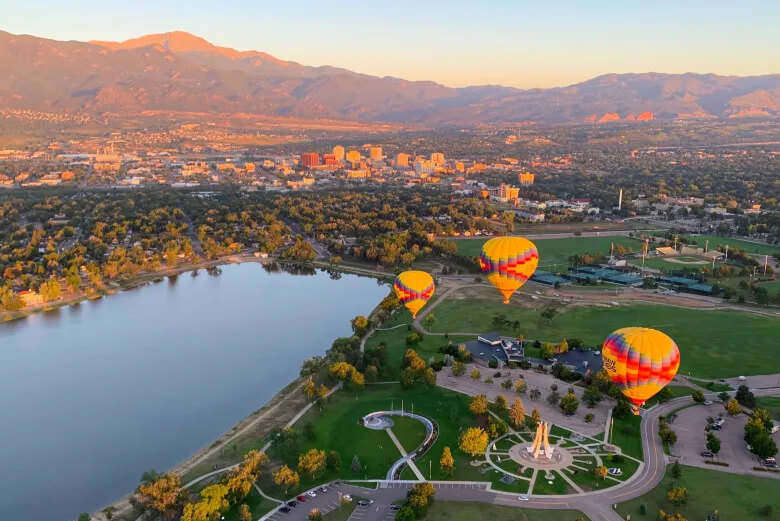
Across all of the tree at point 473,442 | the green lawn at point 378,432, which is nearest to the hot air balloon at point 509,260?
the green lawn at point 378,432

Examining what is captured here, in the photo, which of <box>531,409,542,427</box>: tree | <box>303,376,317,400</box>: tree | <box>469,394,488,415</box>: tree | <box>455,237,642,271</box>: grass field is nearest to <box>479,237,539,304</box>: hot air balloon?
<box>469,394,488,415</box>: tree

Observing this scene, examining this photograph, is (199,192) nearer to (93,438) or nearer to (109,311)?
(109,311)

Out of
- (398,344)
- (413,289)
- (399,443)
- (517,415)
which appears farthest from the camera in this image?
(413,289)

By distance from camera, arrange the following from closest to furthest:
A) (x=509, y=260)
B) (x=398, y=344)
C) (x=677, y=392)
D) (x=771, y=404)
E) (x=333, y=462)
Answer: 1. (x=333, y=462)
2. (x=771, y=404)
3. (x=677, y=392)
4. (x=398, y=344)
5. (x=509, y=260)

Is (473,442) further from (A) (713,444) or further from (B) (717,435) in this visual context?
(B) (717,435)

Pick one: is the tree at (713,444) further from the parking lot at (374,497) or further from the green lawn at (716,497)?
the parking lot at (374,497)

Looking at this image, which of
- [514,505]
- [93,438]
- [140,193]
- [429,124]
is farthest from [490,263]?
[429,124]

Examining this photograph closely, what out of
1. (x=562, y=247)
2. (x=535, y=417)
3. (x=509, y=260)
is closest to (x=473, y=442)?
(x=535, y=417)
